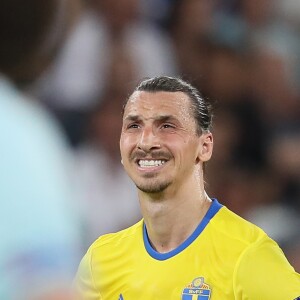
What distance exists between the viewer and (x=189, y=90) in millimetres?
3689

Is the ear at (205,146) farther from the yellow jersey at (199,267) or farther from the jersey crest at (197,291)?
the jersey crest at (197,291)

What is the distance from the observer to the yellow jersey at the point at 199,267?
3127mm

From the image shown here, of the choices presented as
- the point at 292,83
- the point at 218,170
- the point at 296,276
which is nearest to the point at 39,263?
the point at 296,276

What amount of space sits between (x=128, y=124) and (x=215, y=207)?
21.6 inches

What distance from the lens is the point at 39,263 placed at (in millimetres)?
899

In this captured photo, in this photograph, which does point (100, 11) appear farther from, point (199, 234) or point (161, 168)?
point (199, 234)

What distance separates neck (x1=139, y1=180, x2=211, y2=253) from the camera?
3.45m

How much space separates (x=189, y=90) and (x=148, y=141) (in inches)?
15.2

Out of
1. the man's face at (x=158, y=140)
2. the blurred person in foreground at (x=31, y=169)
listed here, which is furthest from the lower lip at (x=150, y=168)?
the blurred person in foreground at (x=31, y=169)

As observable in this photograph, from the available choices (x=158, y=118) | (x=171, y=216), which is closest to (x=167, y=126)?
(x=158, y=118)

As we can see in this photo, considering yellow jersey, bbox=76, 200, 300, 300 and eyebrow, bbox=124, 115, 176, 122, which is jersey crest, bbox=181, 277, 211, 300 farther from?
eyebrow, bbox=124, 115, 176, 122

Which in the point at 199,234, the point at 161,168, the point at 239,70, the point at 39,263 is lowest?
the point at 39,263

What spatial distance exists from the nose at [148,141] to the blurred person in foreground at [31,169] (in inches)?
99.1

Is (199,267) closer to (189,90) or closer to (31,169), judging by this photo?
(189,90)
